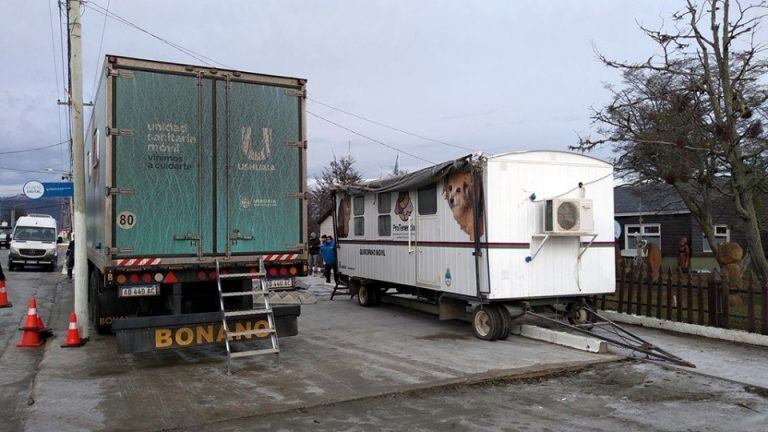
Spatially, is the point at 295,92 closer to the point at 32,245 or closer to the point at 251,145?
the point at 251,145

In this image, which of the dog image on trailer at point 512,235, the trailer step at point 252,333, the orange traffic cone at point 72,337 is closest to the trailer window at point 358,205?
the dog image on trailer at point 512,235

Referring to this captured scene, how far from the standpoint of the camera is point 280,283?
27.4ft

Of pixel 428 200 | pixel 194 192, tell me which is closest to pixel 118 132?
pixel 194 192

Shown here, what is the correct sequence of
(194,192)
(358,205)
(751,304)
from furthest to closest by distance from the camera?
(358,205) < (751,304) < (194,192)

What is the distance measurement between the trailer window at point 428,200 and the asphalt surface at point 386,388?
7.81 feet

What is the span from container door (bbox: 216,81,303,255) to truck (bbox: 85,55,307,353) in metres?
0.01

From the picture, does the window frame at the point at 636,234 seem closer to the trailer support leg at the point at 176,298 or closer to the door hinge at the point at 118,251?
the trailer support leg at the point at 176,298

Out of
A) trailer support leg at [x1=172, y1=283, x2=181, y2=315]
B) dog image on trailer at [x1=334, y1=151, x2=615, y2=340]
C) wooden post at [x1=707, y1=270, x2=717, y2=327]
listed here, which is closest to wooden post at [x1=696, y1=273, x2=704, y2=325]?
wooden post at [x1=707, y1=270, x2=717, y2=327]

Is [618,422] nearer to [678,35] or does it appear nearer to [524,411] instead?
[524,411]

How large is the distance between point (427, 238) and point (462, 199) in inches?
55.2

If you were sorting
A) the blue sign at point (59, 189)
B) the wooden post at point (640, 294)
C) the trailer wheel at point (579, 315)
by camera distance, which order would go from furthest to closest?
1. the blue sign at point (59, 189)
2. the wooden post at point (640, 294)
3. the trailer wheel at point (579, 315)

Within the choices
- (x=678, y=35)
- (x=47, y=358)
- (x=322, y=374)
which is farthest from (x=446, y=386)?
(x=678, y=35)

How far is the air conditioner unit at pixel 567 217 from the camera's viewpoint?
9359mm

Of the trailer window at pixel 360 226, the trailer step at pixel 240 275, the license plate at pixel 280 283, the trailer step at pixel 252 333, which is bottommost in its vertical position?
the trailer step at pixel 252 333
